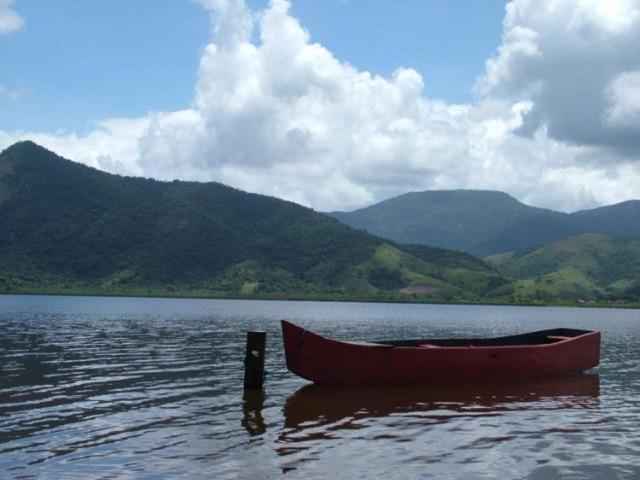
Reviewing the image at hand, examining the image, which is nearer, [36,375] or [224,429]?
[224,429]

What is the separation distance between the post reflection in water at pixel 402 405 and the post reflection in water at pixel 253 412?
2.48ft

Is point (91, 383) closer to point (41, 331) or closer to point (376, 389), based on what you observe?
point (376, 389)

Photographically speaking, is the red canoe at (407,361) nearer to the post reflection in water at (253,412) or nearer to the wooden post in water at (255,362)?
the wooden post in water at (255,362)

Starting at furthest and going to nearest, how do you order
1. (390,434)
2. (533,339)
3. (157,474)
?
(533,339) < (390,434) < (157,474)

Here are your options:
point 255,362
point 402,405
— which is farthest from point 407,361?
point 255,362

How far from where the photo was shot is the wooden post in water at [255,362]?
22730 mm

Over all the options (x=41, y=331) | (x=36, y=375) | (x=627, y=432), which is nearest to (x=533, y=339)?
(x=627, y=432)

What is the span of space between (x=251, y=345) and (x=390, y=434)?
8071mm

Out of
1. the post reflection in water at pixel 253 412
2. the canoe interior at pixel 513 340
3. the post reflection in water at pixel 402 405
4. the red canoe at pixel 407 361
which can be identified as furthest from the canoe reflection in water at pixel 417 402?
the canoe interior at pixel 513 340

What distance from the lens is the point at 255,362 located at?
22.9m

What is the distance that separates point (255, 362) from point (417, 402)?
6.38m

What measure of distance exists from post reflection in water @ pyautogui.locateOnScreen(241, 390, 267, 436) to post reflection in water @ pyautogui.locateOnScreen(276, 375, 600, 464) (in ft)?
2.48

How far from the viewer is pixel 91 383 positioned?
78.6 ft

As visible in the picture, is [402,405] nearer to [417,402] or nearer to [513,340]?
[417,402]
